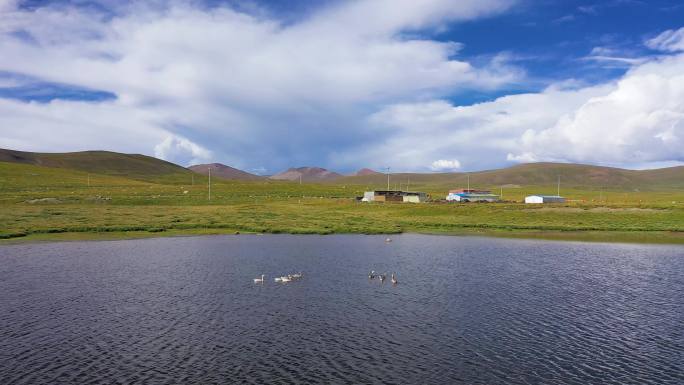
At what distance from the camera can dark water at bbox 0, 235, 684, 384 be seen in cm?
2545

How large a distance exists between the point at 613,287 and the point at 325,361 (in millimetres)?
30800

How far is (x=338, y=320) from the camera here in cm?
3394

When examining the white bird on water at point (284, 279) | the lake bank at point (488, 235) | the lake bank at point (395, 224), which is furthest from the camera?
the lake bank at point (395, 224)

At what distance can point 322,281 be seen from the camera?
46312 millimetres

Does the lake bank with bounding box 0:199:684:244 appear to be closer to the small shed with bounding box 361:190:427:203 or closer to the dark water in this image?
the dark water

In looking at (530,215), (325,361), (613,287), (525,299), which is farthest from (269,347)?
(530,215)

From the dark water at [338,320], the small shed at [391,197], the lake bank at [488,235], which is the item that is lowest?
the dark water at [338,320]

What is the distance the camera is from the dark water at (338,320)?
25.5 metres

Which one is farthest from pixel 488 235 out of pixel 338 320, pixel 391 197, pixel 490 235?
pixel 391 197

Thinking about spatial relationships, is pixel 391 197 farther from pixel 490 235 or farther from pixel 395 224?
pixel 490 235

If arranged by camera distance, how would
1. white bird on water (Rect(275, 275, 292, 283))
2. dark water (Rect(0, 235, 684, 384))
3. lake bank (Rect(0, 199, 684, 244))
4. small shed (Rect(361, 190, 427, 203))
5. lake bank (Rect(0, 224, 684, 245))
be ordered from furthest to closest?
small shed (Rect(361, 190, 427, 203)) < lake bank (Rect(0, 199, 684, 244)) < lake bank (Rect(0, 224, 684, 245)) < white bird on water (Rect(275, 275, 292, 283)) < dark water (Rect(0, 235, 684, 384))

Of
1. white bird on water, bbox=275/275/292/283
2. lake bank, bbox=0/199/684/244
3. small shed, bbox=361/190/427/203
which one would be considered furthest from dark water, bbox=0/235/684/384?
small shed, bbox=361/190/427/203

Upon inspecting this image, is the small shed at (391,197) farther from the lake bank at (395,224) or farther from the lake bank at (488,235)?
the lake bank at (488,235)

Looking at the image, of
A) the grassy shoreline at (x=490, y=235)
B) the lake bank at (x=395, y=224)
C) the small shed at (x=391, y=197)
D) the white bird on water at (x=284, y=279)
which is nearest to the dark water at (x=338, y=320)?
the white bird on water at (x=284, y=279)
